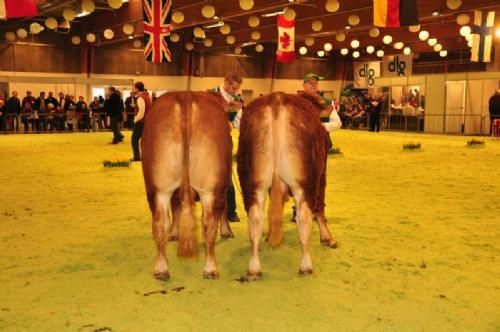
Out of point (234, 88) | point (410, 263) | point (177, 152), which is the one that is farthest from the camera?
point (234, 88)

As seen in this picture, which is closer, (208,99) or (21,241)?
(208,99)

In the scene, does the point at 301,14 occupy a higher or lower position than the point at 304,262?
higher

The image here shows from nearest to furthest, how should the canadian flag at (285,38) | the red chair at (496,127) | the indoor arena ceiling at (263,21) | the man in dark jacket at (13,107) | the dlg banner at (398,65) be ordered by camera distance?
1. the canadian flag at (285,38)
2. the indoor arena ceiling at (263,21)
3. the red chair at (496,127)
4. the man in dark jacket at (13,107)
5. the dlg banner at (398,65)

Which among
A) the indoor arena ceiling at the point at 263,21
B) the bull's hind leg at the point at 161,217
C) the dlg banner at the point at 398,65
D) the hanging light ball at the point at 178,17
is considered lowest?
the bull's hind leg at the point at 161,217

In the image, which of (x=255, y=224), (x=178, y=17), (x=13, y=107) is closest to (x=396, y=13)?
(x=178, y=17)

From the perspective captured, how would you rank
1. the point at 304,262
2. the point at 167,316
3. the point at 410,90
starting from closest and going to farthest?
the point at 167,316, the point at 304,262, the point at 410,90

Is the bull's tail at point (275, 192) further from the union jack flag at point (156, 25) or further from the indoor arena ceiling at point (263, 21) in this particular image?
the indoor arena ceiling at point (263, 21)

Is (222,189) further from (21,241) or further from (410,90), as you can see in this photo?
(410,90)

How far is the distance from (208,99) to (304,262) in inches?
64.3

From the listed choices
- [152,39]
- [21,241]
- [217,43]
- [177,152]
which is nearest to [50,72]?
[217,43]

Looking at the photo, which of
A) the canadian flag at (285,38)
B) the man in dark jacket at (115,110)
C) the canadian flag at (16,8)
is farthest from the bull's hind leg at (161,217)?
the canadian flag at (285,38)

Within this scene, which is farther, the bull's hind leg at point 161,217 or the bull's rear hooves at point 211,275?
the bull's rear hooves at point 211,275

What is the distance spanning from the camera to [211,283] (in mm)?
4461

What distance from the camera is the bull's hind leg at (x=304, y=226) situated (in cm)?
453
